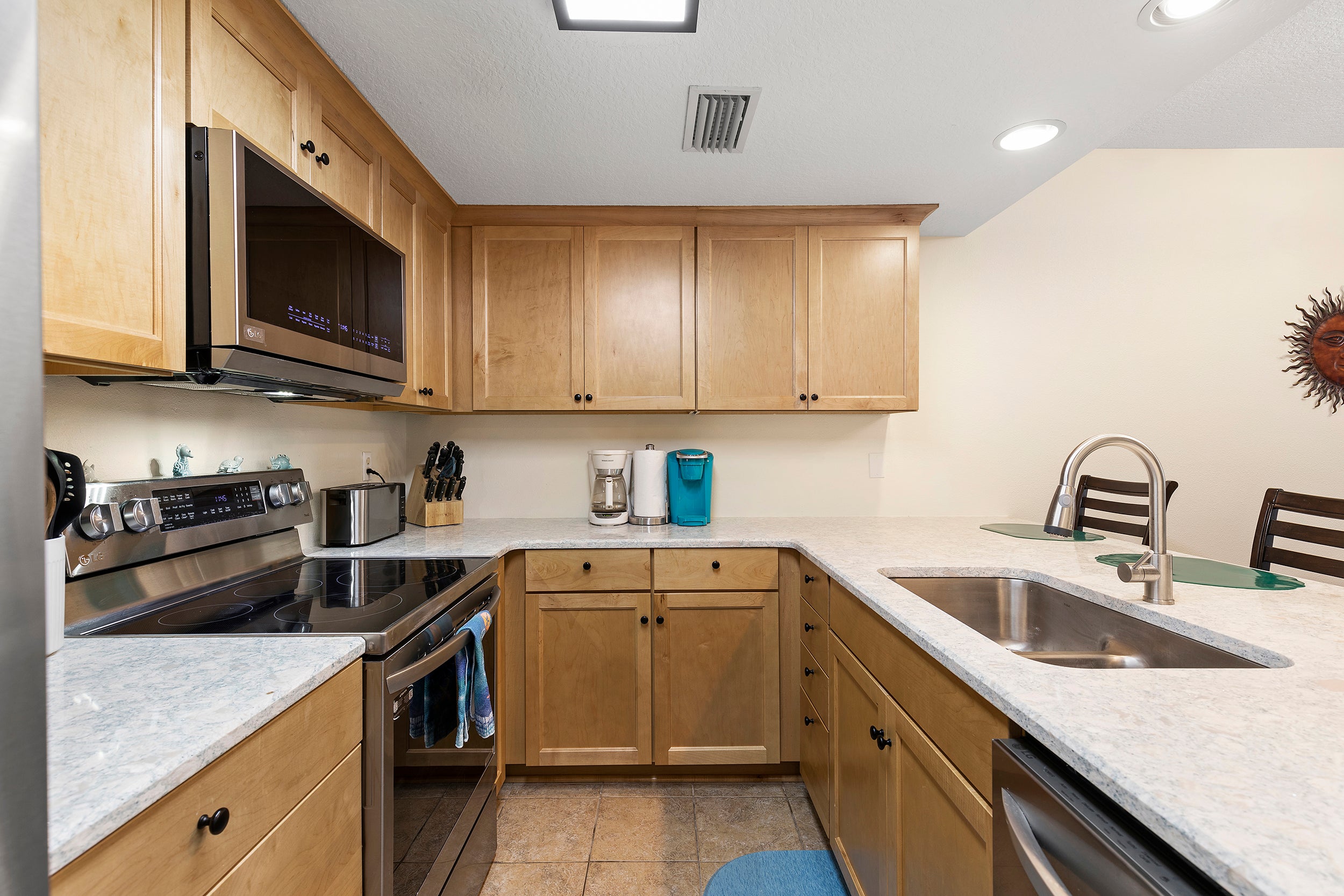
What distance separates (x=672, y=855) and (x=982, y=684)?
138cm

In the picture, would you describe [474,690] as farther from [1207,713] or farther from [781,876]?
[1207,713]

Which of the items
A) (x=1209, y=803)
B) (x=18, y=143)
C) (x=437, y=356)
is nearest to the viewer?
(x=18, y=143)

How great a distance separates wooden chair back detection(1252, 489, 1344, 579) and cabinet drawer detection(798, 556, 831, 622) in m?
1.15

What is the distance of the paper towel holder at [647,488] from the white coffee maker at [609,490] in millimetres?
49

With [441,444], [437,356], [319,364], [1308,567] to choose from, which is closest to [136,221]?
[319,364]

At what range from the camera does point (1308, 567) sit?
1.52 metres

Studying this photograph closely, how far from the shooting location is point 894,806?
123cm

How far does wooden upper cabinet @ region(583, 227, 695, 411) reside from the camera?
242 centimetres

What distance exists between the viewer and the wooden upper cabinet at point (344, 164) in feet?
4.90

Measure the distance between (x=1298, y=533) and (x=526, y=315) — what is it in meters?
2.54

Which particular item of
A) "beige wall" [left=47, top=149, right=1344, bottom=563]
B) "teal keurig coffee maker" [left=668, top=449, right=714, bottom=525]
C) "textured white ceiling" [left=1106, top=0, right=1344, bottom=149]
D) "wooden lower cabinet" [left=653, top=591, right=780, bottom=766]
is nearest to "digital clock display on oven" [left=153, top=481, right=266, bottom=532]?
"beige wall" [left=47, top=149, right=1344, bottom=563]

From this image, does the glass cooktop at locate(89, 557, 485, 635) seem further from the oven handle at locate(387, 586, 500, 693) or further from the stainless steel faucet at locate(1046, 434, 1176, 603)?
the stainless steel faucet at locate(1046, 434, 1176, 603)

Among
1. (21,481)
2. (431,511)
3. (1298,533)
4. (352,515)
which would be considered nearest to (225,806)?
(21,481)

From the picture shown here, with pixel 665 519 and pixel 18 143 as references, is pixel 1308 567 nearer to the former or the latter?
pixel 665 519
